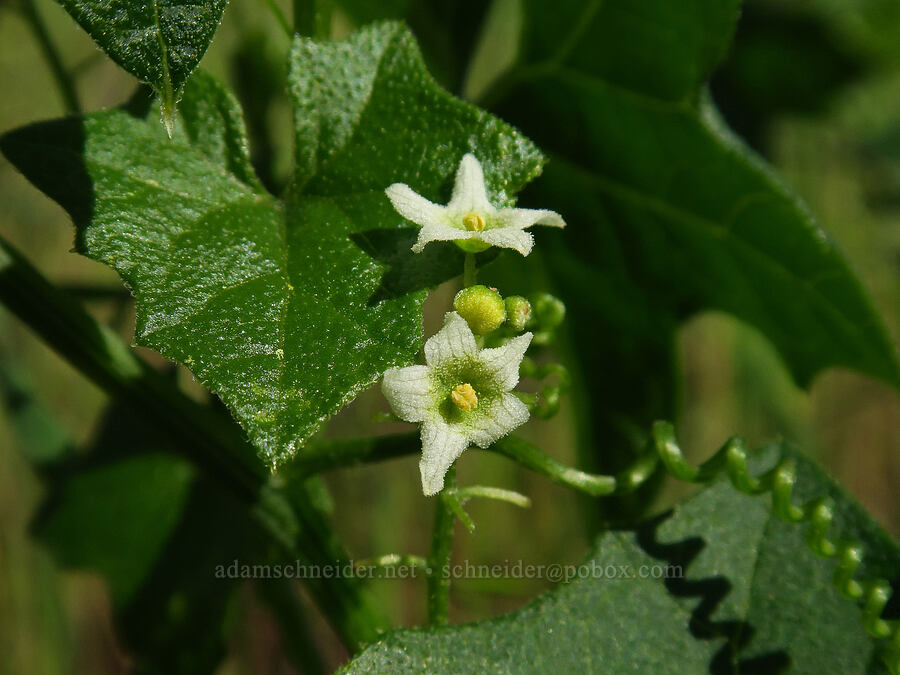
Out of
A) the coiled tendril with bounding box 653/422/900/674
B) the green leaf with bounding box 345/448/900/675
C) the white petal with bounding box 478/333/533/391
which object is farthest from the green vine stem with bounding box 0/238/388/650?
the coiled tendril with bounding box 653/422/900/674

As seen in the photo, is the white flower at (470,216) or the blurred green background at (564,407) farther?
the blurred green background at (564,407)

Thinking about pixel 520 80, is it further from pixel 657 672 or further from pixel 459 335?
pixel 657 672

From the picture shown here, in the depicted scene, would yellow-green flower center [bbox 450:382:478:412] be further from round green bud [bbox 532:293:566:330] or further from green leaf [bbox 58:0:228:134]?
green leaf [bbox 58:0:228:134]

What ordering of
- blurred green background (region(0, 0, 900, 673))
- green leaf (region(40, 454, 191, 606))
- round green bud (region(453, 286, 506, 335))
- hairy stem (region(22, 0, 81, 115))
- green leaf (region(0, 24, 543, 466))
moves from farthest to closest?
blurred green background (region(0, 0, 900, 673)) → green leaf (region(40, 454, 191, 606)) → hairy stem (region(22, 0, 81, 115)) → round green bud (region(453, 286, 506, 335)) → green leaf (region(0, 24, 543, 466))

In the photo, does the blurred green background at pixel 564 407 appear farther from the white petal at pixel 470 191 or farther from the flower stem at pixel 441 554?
the white petal at pixel 470 191

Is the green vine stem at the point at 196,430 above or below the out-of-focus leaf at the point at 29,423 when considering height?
above

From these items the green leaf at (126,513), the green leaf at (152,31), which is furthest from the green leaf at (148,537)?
the green leaf at (152,31)

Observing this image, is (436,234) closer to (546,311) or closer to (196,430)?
(546,311)

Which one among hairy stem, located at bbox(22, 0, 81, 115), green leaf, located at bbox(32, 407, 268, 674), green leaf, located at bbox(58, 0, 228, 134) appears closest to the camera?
green leaf, located at bbox(58, 0, 228, 134)
